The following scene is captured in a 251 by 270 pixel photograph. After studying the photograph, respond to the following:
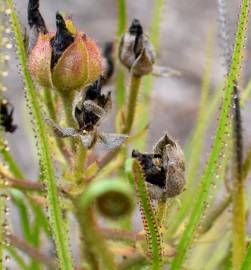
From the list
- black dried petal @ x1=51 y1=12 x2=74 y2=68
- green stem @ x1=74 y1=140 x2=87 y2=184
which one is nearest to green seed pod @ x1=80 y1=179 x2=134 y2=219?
green stem @ x1=74 y1=140 x2=87 y2=184

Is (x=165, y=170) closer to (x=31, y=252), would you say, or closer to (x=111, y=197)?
(x=111, y=197)

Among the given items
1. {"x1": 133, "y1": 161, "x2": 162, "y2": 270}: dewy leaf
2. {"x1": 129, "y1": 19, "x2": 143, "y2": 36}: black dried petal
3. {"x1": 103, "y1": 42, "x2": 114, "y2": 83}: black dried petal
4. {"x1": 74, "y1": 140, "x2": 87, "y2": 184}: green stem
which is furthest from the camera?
{"x1": 103, "y1": 42, "x2": 114, "y2": 83}: black dried petal

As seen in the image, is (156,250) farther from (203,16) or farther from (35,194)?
(203,16)

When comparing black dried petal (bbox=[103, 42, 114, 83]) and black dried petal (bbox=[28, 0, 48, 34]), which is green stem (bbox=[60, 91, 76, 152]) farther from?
black dried petal (bbox=[103, 42, 114, 83])

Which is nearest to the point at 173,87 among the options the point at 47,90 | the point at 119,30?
the point at 119,30

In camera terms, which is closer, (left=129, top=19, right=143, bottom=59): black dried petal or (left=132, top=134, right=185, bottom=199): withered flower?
(left=132, top=134, right=185, bottom=199): withered flower

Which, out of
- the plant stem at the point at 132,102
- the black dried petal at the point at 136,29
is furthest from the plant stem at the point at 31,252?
the black dried petal at the point at 136,29

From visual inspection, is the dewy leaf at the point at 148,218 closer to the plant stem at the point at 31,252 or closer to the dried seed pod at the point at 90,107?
the dried seed pod at the point at 90,107
